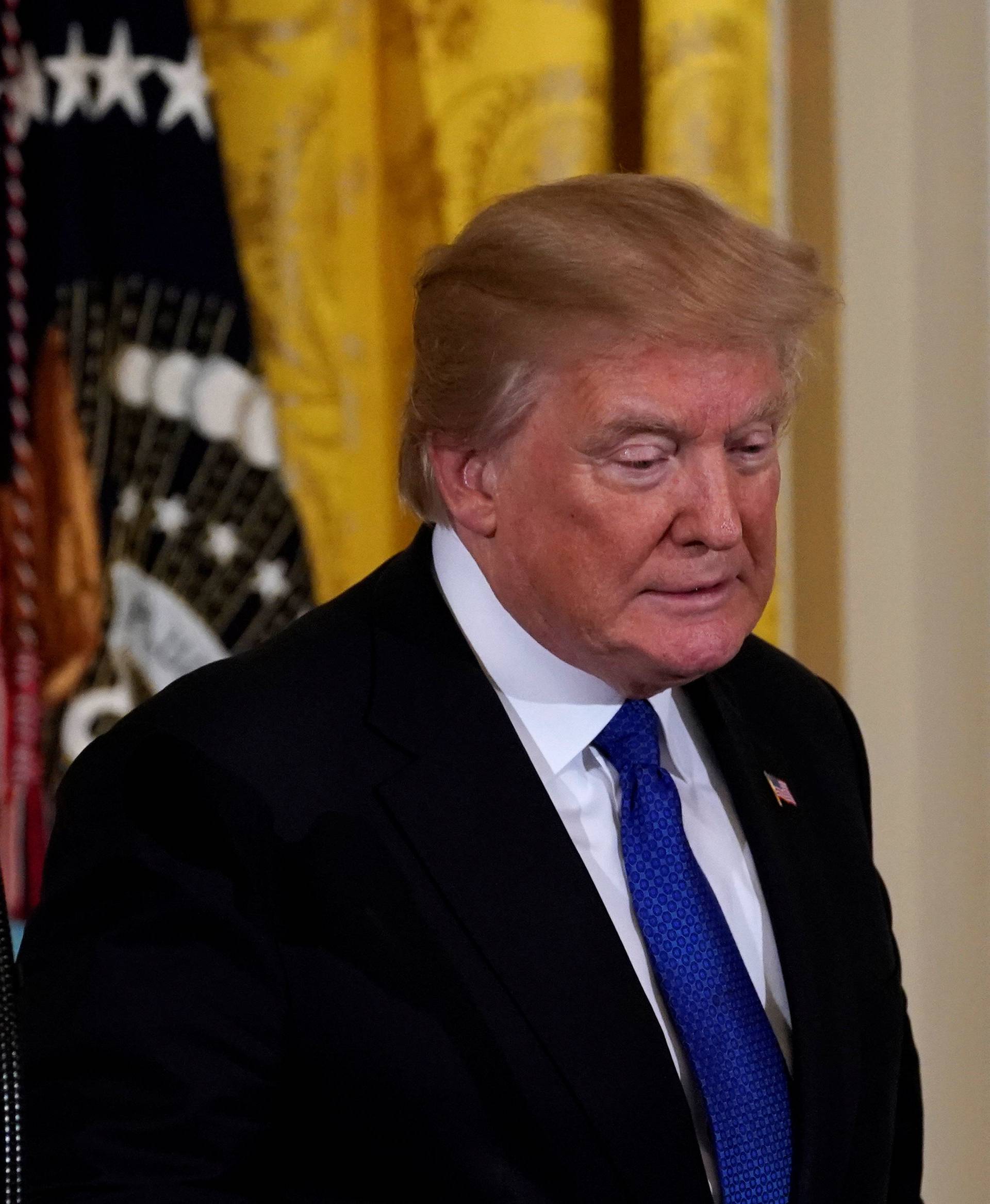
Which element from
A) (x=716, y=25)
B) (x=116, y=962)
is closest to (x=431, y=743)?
(x=116, y=962)

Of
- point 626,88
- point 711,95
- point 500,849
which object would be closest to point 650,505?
point 500,849

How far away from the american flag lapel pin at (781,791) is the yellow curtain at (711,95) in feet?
1.77

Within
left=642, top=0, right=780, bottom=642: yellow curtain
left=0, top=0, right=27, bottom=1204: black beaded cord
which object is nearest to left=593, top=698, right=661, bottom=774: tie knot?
left=642, top=0, right=780, bottom=642: yellow curtain

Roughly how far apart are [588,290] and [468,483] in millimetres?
177

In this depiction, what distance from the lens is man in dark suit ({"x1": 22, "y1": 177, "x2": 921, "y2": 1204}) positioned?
3.51ft

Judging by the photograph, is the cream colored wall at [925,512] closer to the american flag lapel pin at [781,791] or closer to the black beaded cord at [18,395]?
the american flag lapel pin at [781,791]

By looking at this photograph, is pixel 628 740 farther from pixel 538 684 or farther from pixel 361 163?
pixel 361 163

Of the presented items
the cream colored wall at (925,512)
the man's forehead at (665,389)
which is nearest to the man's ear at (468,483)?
the man's forehead at (665,389)

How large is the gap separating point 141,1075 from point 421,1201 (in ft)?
0.68

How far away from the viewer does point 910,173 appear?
6.87ft

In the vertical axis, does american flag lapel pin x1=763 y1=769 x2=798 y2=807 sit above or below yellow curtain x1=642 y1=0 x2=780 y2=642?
below

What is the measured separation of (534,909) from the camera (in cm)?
114

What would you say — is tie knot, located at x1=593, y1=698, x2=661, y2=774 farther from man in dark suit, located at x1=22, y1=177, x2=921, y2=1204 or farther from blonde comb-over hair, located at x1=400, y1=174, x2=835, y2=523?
blonde comb-over hair, located at x1=400, y1=174, x2=835, y2=523

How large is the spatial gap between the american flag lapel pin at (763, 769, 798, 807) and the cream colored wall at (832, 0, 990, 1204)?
75 cm
